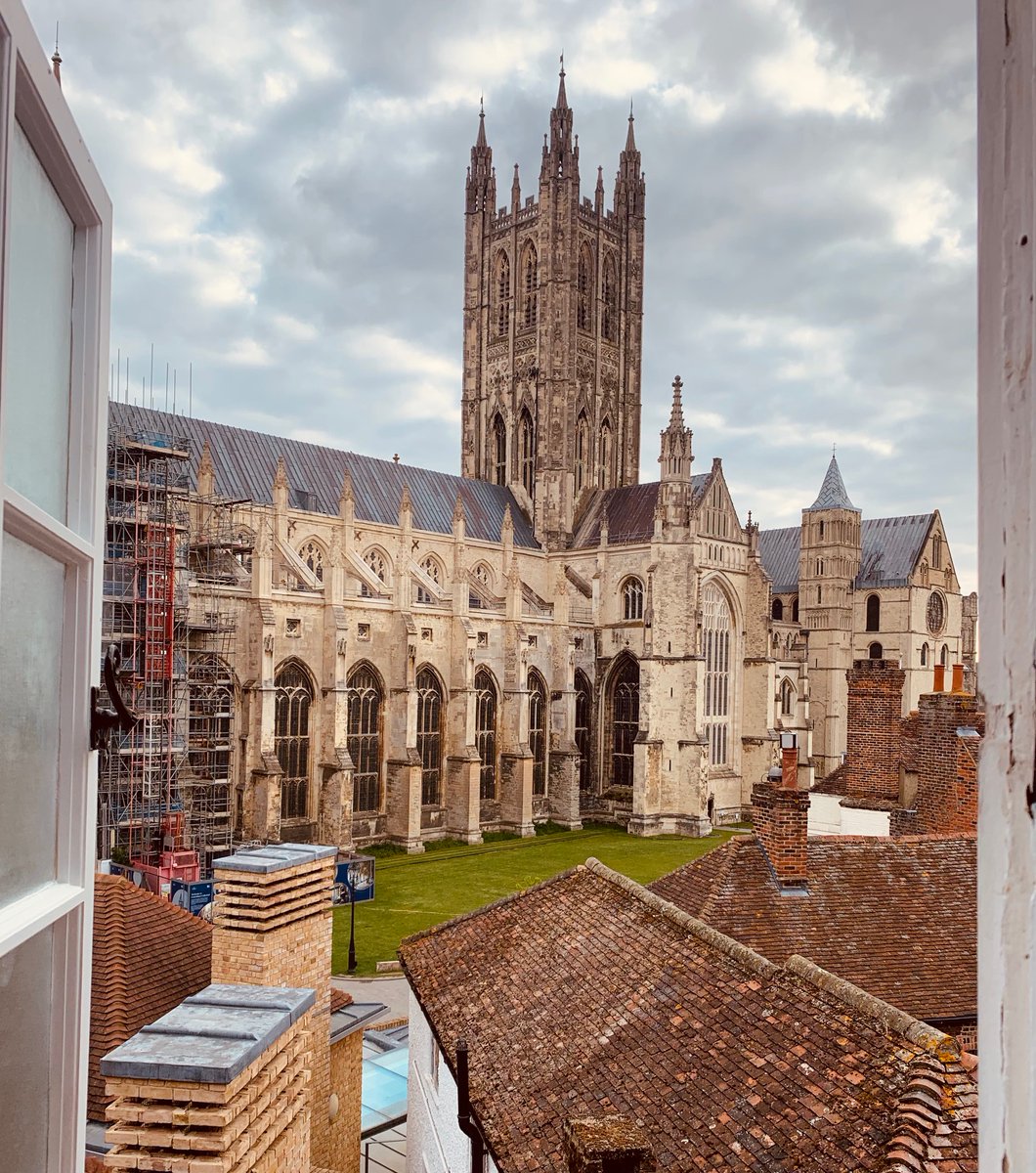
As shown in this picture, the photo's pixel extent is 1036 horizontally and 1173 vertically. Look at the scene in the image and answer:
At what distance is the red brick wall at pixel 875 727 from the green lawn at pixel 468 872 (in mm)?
7724

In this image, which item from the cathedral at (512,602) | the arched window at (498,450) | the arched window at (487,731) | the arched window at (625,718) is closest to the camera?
the cathedral at (512,602)

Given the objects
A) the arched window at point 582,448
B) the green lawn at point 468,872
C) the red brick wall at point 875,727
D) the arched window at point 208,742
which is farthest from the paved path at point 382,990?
the arched window at point 582,448

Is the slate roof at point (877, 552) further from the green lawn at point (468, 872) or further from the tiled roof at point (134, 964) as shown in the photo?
the tiled roof at point (134, 964)

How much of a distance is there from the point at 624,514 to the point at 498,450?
690 cm

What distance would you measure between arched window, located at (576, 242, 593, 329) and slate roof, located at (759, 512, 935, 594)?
16.1 metres

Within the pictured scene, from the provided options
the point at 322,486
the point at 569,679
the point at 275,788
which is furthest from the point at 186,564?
the point at 569,679

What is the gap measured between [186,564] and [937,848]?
1870cm

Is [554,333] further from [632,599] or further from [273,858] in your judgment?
[273,858]

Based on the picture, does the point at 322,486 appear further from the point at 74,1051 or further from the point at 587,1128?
the point at 74,1051

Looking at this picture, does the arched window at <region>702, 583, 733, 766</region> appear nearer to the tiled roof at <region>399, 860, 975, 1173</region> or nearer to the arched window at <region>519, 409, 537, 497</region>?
the arched window at <region>519, 409, 537, 497</region>

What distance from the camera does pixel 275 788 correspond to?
79.4ft

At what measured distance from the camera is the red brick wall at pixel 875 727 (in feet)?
54.4

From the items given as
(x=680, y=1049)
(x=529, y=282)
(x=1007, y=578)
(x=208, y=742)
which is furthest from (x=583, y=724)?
(x=1007, y=578)

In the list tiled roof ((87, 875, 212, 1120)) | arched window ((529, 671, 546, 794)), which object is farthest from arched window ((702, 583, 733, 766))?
tiled roof ((87, 875, 212, 1120))
